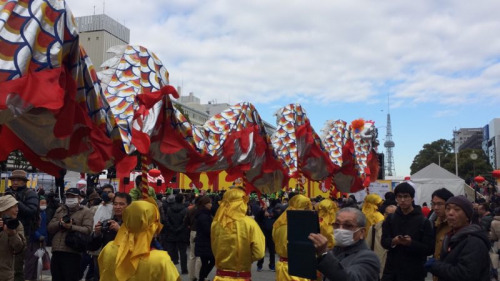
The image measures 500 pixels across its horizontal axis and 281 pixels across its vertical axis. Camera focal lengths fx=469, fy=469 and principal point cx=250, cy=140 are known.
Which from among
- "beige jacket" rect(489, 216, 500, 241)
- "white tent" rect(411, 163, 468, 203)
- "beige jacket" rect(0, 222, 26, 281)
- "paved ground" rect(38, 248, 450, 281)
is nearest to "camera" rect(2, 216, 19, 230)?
"beige jacket" rect(0, 222, 26, 281)

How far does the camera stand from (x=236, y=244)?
5.36 m

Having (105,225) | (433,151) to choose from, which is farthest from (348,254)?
(433,151)

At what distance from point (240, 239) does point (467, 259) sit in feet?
8.59

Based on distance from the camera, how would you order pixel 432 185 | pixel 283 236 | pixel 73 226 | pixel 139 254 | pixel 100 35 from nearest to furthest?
1. pixel 139 254
2. pixel 73 226
3. pixel 283 236
4. pixel 432 185
5. pixel 100 35

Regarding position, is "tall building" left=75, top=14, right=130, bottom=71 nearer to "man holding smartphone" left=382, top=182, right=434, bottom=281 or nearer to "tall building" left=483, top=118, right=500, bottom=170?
"man holding smartphone" left=382, top=182, right=434, bottom=281

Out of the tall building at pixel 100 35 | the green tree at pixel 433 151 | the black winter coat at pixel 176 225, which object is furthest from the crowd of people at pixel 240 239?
the green tree at pixel 433 151

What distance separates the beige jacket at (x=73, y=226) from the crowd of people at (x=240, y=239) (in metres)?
0.01

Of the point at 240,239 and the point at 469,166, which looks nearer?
the point at 240,239

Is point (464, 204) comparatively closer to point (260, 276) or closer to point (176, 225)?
point (260, 276)

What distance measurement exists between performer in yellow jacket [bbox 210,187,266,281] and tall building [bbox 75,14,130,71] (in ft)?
141

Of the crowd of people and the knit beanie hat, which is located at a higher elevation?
the knit beanie hat

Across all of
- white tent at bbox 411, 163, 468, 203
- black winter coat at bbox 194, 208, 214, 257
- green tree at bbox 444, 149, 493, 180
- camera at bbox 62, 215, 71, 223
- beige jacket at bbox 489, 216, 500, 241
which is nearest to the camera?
camera at bbox 62, 215, 71, 223

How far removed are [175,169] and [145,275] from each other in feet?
7.84

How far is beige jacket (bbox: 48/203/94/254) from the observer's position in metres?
5.41
